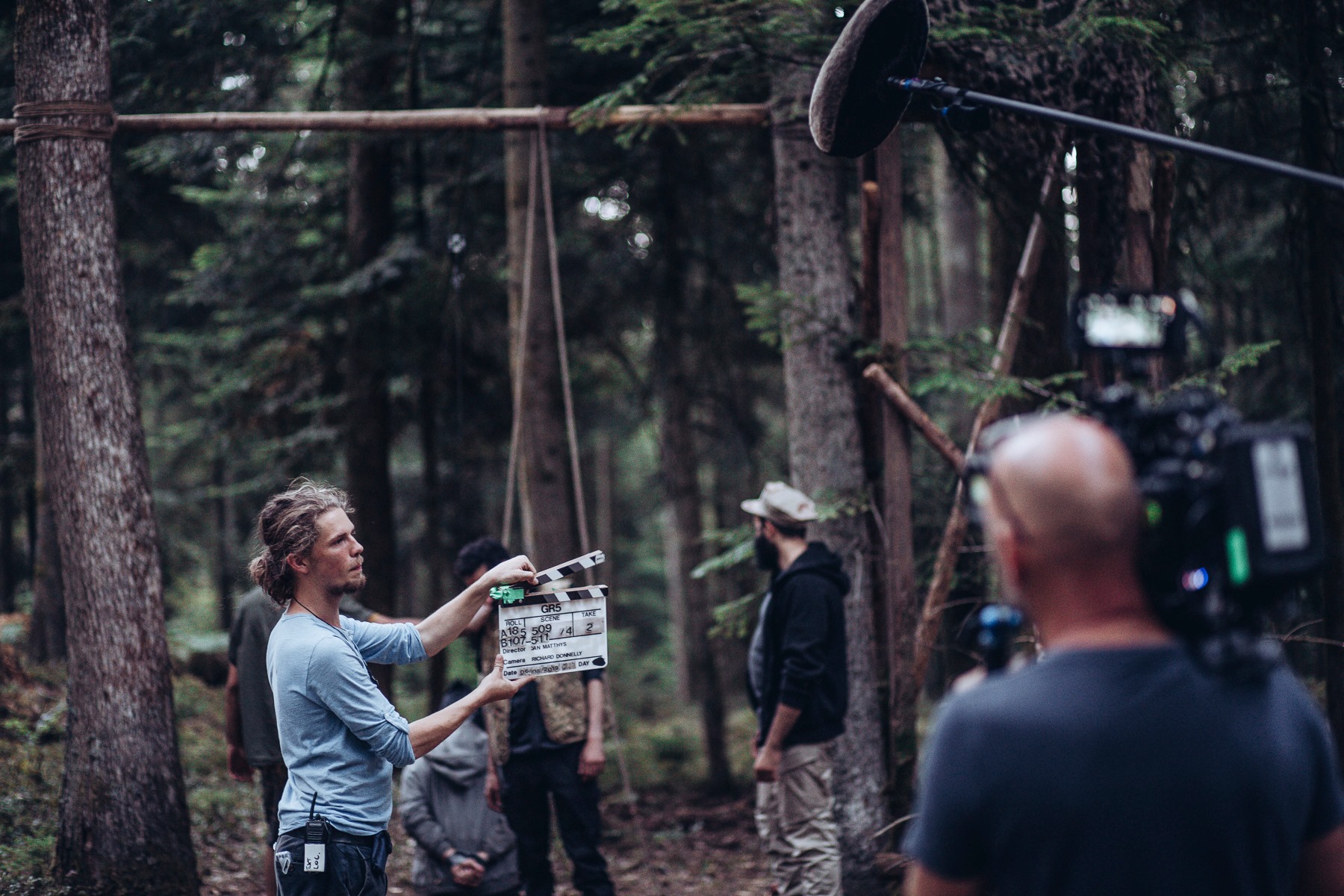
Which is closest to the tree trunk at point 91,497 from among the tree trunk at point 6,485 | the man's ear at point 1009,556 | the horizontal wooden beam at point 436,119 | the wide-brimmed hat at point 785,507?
the horizontal wooden beam at point 436,119

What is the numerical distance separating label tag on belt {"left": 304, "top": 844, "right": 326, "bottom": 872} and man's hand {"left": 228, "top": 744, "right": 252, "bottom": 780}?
3.39 metres

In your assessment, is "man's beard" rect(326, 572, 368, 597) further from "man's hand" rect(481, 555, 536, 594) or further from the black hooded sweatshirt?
the black hooded sweatshirt

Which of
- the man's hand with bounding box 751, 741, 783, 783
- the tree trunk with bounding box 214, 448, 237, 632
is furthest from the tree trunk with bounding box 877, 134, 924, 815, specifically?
the tree trunk with bounding box 214, 448, 237, 632

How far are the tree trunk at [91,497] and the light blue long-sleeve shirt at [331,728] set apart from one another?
340 cm

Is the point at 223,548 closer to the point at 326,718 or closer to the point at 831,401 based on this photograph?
the point at 831,401

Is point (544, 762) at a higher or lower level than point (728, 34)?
lower

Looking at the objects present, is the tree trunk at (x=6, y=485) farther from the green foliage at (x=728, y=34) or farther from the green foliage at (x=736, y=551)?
the green foliage at (x=736, y=551)

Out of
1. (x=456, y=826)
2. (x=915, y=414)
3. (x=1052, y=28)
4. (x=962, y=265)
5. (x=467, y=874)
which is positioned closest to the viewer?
(x=467, y=874)

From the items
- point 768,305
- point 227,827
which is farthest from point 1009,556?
point 227,827

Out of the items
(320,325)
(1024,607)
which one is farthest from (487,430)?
(1024,607)

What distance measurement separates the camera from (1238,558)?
6.19ft

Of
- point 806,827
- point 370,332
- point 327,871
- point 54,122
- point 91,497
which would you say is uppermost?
point 54,122

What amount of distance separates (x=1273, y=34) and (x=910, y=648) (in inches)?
214

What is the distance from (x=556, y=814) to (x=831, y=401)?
339 centimetres
